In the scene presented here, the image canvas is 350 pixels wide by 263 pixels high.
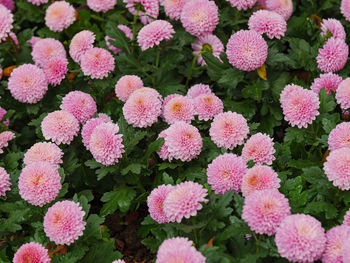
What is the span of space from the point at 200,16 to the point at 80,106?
3.38 feet

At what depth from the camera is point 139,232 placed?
3.07 metres

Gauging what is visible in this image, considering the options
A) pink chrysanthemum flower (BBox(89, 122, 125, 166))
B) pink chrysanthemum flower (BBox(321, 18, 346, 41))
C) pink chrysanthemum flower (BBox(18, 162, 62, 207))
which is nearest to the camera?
pink chrysanthemum flower (BBox(18, 162, 62, 207))

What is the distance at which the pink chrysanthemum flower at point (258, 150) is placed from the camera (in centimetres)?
277

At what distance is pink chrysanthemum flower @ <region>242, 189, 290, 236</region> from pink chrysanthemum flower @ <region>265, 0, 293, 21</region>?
Answer: 1.88 m

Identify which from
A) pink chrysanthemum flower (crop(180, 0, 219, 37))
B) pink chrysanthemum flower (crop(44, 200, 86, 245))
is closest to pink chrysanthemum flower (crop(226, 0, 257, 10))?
pink chrysanthemum flower (crop(180, 0, 219, 37))

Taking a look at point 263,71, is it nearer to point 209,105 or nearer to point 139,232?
point 209,105

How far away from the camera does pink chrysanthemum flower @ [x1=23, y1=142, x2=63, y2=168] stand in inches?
116

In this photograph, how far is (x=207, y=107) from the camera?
316cm

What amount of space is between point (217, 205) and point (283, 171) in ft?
2.02

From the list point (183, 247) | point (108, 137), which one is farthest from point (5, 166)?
point (183, 247)

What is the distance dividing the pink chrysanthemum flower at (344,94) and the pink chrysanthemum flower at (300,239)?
107 centimetres

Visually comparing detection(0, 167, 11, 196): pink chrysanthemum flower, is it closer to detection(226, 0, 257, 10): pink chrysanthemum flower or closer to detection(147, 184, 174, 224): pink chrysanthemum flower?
detection(147, 184, 174, 224): pink chrysanthemum flower

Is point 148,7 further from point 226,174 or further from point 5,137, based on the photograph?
point 226,174

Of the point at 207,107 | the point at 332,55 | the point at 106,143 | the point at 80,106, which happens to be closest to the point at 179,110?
the point at 207,107
